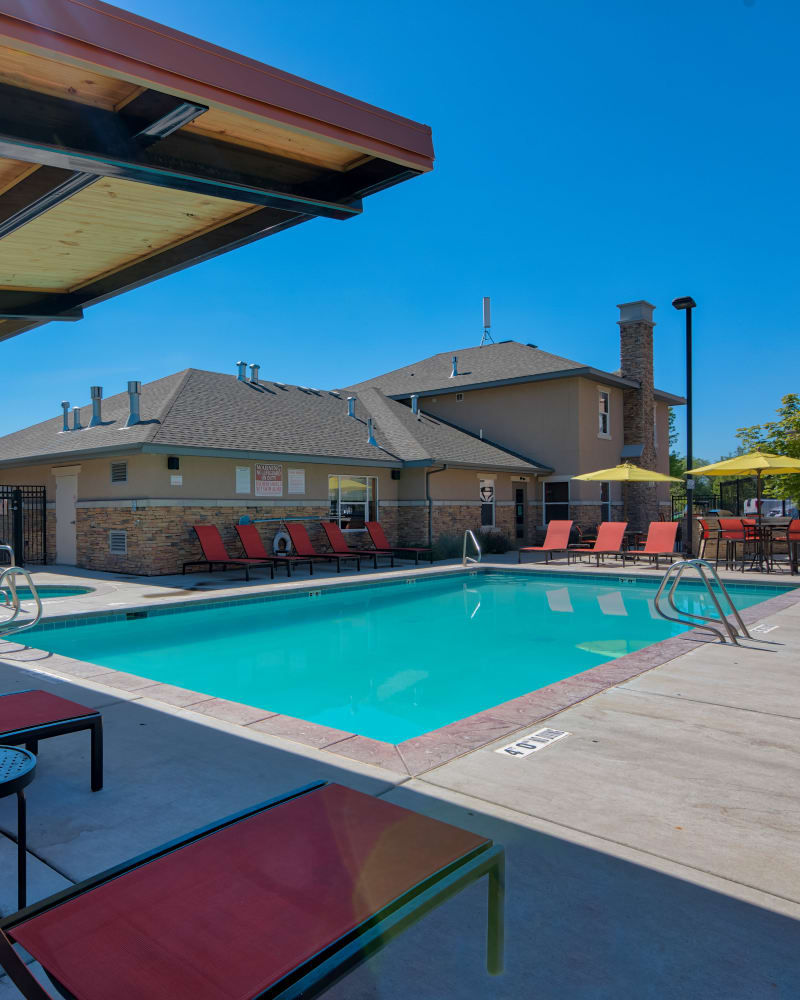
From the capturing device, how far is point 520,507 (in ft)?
76.3

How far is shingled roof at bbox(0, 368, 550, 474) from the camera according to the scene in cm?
1559

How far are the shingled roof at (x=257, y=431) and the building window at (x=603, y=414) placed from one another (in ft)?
8.55

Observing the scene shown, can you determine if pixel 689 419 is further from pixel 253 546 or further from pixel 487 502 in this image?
pixel 253 546

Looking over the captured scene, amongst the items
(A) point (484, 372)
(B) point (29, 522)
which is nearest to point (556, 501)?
(A) point (484, 372)

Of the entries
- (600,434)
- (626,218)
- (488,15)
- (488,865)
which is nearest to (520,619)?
(488,865)

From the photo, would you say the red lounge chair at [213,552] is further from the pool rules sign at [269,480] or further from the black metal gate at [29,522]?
the black metal gate at [29,522]

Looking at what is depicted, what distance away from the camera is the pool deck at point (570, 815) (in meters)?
2.25

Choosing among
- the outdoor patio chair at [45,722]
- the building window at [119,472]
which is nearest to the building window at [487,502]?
the building window at [119,472]

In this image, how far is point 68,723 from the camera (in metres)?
3.54

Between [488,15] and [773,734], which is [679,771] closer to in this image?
[773,734]

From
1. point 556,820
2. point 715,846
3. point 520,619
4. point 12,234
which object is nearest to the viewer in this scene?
Answer: point 715,846

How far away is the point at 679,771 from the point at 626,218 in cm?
2258

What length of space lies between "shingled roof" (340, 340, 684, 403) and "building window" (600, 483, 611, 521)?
3520 mm

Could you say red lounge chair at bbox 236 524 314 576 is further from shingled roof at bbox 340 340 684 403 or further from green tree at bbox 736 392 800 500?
green tree at bbox 736 392 800 500
